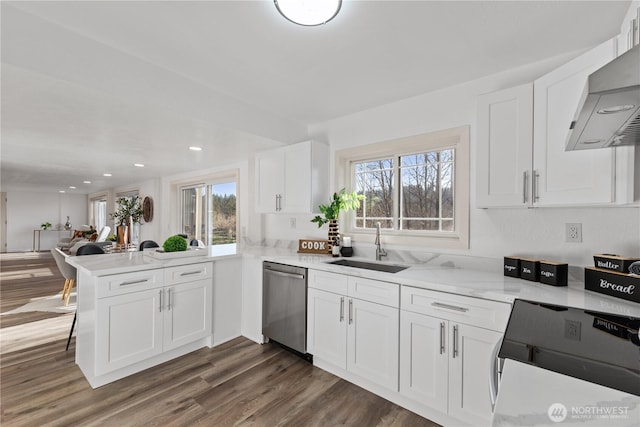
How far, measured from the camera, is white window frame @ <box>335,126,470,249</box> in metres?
2.33

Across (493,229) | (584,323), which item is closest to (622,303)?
(584,323)

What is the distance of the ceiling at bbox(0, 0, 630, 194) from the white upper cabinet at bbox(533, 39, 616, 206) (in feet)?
0.98

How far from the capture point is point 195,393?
2.13 meters

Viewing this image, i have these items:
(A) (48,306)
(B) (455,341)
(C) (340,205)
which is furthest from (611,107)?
(A) (48,306)

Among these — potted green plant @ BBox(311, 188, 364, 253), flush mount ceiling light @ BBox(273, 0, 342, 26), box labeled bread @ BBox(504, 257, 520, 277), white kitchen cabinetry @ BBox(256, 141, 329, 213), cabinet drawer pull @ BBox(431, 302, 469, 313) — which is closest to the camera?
flush mount ceiling light @ BBox(273, 0, 342, 26)

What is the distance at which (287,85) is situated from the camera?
2424 millimetres

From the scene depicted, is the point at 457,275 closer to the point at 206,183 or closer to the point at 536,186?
the point at 536,186

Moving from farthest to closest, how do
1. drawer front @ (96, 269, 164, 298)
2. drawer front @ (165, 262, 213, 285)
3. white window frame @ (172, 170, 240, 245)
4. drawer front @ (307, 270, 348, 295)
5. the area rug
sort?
1. white window frame @ (172, 170, 240, 245)
2. the area rug
3. drawer front @ (165, 262, 213, 285)
4. drawer front @ (307, 270, 348, 295)
5. drawer front @ (96, 269, 164, 298)

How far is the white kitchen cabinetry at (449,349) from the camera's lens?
1.62 meters

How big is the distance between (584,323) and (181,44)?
8.45 feet

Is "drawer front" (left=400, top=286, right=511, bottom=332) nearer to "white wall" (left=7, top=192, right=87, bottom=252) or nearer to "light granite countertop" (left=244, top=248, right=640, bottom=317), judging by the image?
"light granite countertop" (left=244, top=248, right=640, bottom=317)

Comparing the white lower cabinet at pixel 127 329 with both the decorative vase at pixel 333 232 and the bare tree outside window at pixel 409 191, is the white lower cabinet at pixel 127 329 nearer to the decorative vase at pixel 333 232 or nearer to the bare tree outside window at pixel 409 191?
the decorative vase at pixel 333 232

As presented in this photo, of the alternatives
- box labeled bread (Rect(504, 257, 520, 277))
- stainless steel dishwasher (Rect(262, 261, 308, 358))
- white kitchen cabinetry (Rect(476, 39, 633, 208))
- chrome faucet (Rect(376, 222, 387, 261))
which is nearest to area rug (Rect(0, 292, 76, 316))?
stainless steel dishwasher (Rect(262, 261, 308, 358))

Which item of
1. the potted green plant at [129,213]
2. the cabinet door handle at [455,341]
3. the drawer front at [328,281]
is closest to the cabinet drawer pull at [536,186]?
the cabinet door handle at [455,341]
